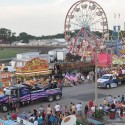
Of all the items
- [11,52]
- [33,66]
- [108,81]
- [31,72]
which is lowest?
[11,52]

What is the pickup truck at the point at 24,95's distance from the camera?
25.0 m

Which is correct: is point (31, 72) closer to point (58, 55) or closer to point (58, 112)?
point (58, 112)

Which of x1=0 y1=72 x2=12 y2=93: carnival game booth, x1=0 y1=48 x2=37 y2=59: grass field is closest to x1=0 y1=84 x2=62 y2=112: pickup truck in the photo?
x1=0 y1=72 x2=12 y2=93: carnival game booth

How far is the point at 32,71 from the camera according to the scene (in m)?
36.8

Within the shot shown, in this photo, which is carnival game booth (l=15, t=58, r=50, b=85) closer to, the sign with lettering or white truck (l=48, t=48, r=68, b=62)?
the sign with lettering

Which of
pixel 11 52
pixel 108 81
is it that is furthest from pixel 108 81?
pixel 11 52

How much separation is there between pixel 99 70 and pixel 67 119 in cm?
2499

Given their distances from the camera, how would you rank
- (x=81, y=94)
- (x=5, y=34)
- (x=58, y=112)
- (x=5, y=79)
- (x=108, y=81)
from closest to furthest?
(x=58, y=112), (x=81, y=94), (x=5, y=79), (x=108, y=81), (x=5, y=34)

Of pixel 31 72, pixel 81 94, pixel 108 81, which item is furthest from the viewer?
pixel 31 72

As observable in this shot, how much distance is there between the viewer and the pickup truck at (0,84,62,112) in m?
25.0

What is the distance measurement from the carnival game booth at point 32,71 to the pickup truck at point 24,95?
293 inches

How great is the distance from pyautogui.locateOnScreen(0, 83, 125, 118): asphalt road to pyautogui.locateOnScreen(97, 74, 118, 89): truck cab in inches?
26.2

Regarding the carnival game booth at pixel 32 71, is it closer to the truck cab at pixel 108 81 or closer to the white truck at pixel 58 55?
the truck cab at pixel 108 81

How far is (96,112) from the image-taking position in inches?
838
